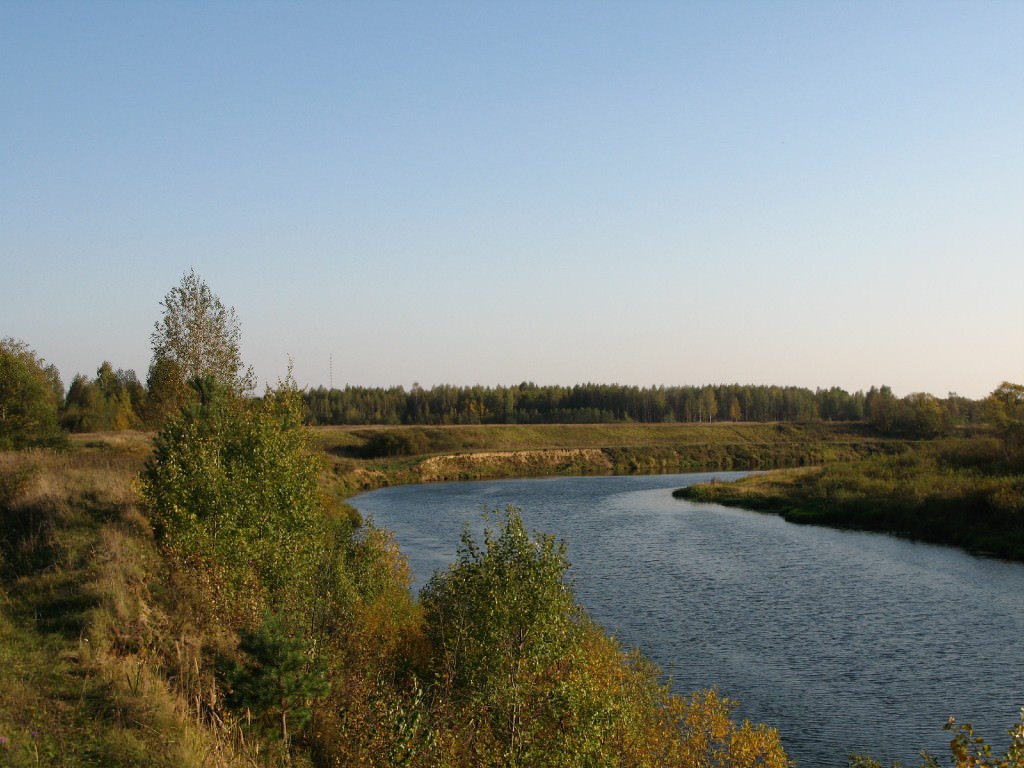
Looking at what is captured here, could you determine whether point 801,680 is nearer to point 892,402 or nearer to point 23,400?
point 23,400

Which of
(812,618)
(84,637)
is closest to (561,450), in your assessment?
(812,618)

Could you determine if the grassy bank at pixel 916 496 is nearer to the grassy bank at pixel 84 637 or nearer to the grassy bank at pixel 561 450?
the grassy bank at pixel 561 450

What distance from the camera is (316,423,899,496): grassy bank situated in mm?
113562

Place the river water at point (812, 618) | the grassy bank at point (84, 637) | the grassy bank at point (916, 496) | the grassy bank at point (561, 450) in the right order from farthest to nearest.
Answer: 1. the grassy bank at point (561, 450)
2. the grassy bank at point (916, 496)
3. the river water at point (812, 618)
4. the grassy bank at point (84, 637)

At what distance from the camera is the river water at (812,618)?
79.5 feet

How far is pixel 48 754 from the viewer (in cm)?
1190

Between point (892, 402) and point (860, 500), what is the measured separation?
9902 cm

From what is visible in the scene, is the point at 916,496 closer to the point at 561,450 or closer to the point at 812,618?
the point at 812,618

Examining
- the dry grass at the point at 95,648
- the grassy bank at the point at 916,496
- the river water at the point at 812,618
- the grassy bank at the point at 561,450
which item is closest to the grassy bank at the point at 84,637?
the dry grass at the point at 95,648

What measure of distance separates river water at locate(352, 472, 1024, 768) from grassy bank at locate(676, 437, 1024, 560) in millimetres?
3067

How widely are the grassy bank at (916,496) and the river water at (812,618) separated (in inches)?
121

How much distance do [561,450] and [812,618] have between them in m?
94.2

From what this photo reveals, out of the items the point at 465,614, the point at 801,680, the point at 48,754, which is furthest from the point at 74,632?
the point at 801,680

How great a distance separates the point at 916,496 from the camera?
6203 centimetres
